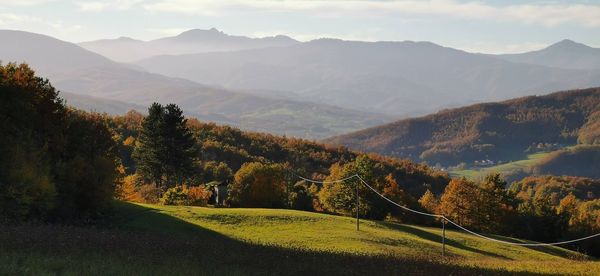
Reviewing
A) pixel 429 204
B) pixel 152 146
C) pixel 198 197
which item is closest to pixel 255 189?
pixel 198 197

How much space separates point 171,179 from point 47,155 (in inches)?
2175

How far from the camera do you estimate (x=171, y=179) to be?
309 feet

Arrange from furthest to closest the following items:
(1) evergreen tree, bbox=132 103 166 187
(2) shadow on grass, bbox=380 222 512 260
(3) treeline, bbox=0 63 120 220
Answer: (1) evergreen tree, bbox=132 103 166 187
(2) shadow on grass, bbox=380 222 512 260
(3) treeline, bbox=0 63 120 220

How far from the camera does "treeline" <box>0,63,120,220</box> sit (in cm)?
3459

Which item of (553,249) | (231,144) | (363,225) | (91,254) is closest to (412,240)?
(363,225)

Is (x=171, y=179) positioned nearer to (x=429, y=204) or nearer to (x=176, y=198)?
(x=176, y=198)

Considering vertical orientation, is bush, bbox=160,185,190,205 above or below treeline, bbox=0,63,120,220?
below

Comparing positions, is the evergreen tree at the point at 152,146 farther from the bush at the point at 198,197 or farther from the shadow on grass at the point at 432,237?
the shadow on grass at the point at 432,237

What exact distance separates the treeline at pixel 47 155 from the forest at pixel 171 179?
2.7 inches

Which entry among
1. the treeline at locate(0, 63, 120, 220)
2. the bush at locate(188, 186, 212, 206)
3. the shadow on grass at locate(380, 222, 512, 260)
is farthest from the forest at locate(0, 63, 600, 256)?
the shadow on grass at locate(380, 222, 512, 260)

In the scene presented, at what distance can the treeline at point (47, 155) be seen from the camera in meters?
34.6

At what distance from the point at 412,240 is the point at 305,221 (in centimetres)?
918

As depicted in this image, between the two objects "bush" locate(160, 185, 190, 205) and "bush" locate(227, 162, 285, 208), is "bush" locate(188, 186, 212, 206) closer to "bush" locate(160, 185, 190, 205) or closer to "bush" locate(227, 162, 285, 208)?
"bush" locate(160, 185, 190, 205)

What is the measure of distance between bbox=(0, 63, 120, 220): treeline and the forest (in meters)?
0.07
